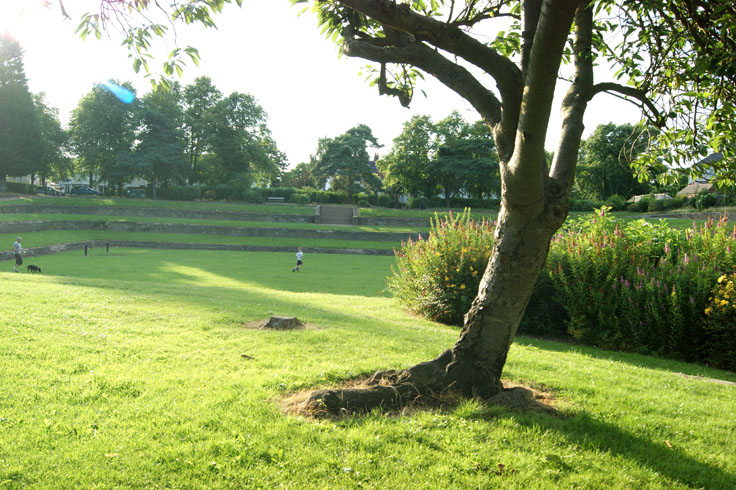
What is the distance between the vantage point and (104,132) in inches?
2206

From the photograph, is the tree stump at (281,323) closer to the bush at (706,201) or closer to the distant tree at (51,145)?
the bush at (706,201)

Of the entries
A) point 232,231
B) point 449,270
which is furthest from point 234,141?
point 449,270

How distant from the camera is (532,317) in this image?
34.2ft

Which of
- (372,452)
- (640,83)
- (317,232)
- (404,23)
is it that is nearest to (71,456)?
(372,452)

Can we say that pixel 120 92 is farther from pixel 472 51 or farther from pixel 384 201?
pixel 472 51

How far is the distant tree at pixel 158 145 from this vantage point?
55.2 meters

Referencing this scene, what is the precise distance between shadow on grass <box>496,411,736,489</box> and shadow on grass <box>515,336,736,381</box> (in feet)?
12.5

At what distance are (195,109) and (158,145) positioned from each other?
9.59m

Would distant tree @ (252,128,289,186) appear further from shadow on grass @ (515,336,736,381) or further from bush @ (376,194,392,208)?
A: shadow on grass @ (515,336,736,381)

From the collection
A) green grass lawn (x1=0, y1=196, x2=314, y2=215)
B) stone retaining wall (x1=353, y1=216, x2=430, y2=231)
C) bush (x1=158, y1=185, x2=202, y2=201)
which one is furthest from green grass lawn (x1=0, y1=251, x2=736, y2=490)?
bush (x1=158, y1=185, x2=202, y2=201)

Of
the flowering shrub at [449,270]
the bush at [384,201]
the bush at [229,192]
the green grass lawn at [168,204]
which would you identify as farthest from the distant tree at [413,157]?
the flowering shrub at [449,270]

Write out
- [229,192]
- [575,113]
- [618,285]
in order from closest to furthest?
[575,113] < [618,285] < [229,192]

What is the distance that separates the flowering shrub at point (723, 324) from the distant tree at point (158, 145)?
185 feet

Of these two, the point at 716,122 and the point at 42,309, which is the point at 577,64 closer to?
the point at 716,122
